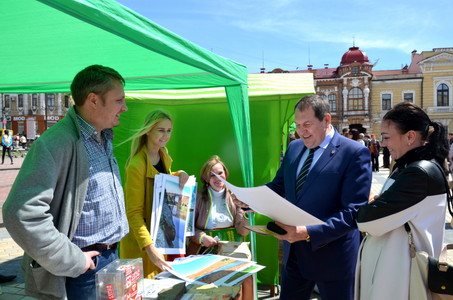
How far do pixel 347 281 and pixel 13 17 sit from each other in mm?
2606

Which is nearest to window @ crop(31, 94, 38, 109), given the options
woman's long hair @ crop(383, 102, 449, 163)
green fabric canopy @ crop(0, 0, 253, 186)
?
green fabric canopy @ crop(0, 0, 253, 186)

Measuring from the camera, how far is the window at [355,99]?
39812 mm

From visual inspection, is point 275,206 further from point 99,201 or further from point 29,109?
point 29,109

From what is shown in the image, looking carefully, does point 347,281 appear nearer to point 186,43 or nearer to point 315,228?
point 315,228

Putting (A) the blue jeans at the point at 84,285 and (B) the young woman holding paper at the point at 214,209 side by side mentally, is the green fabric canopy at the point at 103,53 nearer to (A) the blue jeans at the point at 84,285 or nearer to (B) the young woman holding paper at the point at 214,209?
(B) the young woman holding paper at the point at 214,209

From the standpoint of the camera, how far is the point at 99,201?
1582 mm

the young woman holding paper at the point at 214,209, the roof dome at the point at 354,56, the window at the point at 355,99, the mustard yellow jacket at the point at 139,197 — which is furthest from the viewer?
the roof dome at the point at 354,56

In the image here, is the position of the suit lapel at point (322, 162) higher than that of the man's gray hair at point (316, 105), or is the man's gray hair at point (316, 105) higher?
the man's gray hair at point (316, 105)

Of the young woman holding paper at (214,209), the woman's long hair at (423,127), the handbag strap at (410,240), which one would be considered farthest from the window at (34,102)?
the handbag strap at (410,240)

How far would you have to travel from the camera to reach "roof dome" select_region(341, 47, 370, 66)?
43062mm

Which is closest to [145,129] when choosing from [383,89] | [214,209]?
[214,209]

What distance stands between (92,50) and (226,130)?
67.1 inches

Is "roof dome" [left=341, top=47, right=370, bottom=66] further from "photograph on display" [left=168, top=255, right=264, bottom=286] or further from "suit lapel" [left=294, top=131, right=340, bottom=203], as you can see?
"photograph on display" [left=168, top=255, right=264, bottom=286]

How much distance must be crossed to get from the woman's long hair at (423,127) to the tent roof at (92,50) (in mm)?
1095
